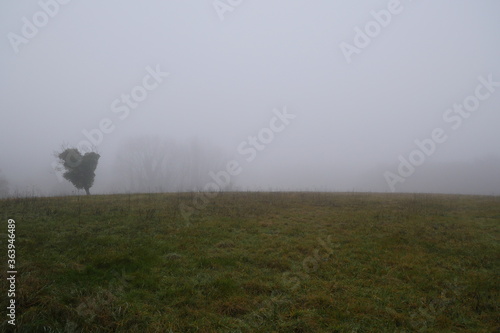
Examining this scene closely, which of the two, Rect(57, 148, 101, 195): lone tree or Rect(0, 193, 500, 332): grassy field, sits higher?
Rect(57, 148, 101, 195): lone tree

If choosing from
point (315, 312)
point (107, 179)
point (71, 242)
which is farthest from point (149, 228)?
point (107, 179)

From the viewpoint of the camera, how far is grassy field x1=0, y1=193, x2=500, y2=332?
555 centimetres

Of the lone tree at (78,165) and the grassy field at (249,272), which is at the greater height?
the lone tree at (78,165)

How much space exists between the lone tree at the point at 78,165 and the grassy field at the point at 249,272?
729 inches

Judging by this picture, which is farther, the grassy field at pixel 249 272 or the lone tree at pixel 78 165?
the lone tree at pixel 78 165

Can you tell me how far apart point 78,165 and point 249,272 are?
3107 cm

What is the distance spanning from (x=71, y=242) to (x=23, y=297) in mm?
4045

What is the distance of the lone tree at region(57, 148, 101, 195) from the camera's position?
3023 cm

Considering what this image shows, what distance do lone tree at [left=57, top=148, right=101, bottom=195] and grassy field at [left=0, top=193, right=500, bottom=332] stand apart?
18.5 meters

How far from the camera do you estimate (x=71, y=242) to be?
30.5 feet

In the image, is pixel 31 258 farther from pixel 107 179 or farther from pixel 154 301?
pixel 107 179

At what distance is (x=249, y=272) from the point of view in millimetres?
7887

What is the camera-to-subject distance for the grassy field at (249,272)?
555 cm

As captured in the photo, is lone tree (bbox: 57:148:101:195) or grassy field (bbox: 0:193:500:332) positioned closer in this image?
grassy field (bbox: 0:193:500:332)
